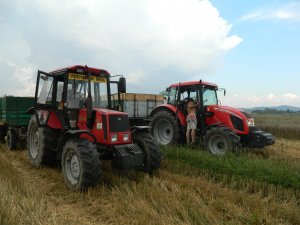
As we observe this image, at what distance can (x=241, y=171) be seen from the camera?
6.91 metres

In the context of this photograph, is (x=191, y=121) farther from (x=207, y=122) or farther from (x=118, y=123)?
(x=118, y=123)

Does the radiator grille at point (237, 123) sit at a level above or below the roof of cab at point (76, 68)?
below

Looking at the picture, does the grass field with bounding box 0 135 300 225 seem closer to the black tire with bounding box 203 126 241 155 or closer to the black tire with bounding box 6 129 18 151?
the black tire with bounding box 203 126 241 155

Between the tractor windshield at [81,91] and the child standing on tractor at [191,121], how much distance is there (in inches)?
131

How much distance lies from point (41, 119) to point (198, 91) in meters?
4.73

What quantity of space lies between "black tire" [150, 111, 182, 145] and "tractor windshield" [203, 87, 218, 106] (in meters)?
1.15

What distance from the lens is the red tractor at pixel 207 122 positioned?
9430 millimetres

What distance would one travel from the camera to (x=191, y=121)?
33.0 feet

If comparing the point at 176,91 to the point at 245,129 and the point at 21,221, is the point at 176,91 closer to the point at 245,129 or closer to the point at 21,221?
the point at 245,129

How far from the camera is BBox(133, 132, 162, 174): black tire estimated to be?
6996 mm

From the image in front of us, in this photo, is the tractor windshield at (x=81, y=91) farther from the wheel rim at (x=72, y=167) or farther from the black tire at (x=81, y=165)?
the wheel rim at (x=72, y=167)

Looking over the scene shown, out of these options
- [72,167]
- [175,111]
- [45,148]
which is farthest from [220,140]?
[45,148]

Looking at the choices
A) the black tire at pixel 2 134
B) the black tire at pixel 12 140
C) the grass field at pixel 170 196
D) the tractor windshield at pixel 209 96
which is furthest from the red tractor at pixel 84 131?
the black tire at pixel 2 134

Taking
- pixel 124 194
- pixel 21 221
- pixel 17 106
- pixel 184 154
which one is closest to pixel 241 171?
pixel 184 154
